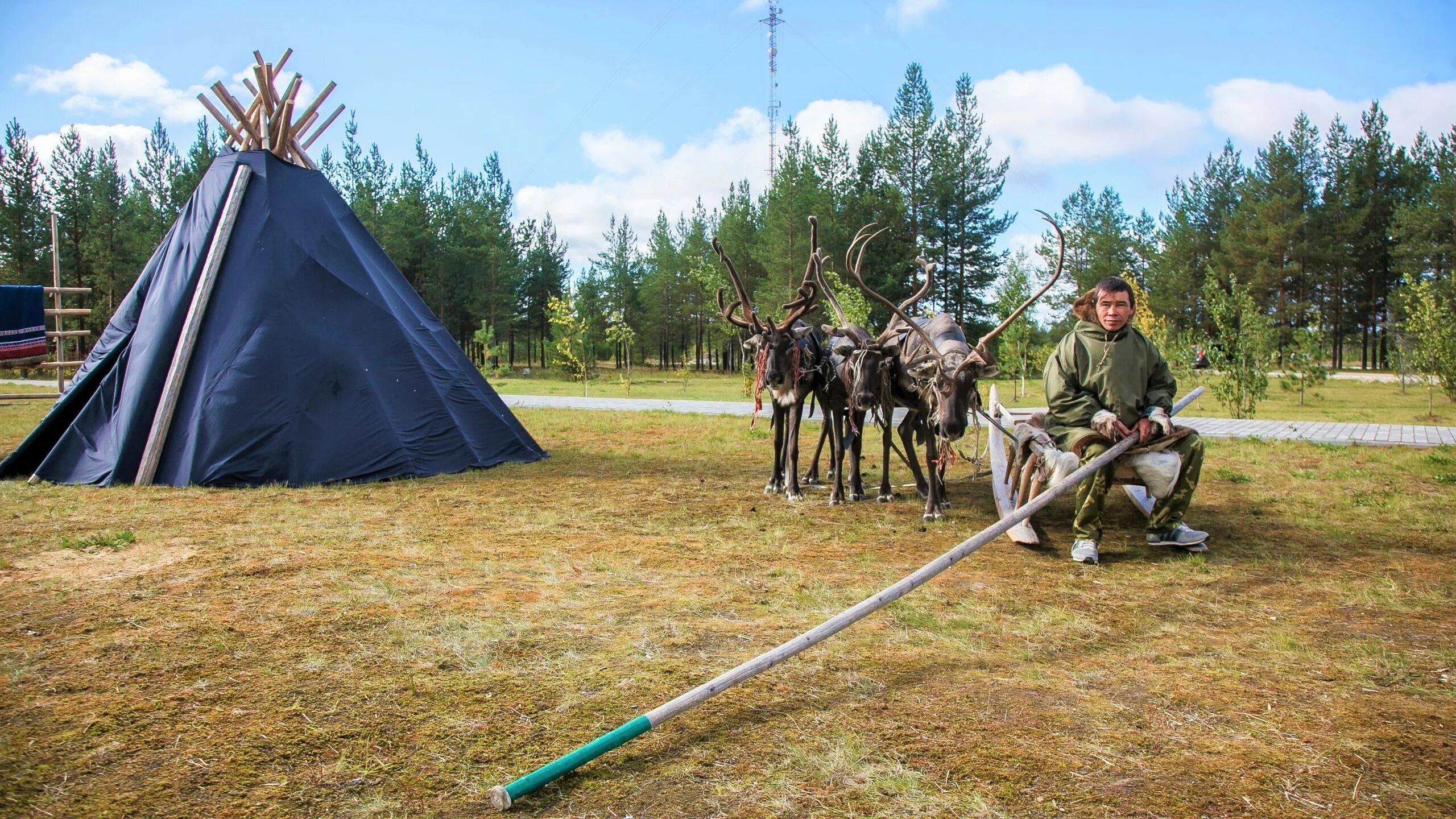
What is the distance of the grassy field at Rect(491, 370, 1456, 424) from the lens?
52.0 ft

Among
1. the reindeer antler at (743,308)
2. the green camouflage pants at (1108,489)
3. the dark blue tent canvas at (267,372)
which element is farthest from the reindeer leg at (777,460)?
the dark blue tent canvas at (267,372)

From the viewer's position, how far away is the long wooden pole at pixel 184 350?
25.7 feet

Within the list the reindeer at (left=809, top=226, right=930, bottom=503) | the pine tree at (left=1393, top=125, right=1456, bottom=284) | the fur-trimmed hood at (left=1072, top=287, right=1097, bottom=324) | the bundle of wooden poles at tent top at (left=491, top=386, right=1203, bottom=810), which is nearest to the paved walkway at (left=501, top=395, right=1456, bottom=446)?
the reindeer at (left=809, top=226, right=930, bottom=503)

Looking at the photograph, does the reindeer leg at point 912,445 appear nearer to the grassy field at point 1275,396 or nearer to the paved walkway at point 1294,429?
the paved walkway at point 1294,429

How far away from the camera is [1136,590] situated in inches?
187

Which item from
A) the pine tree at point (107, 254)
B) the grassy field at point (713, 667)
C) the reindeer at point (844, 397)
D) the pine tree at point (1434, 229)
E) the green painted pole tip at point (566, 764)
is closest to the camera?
the green painted pole tip at point (566, 764)

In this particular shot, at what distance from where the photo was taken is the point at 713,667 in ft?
11.6

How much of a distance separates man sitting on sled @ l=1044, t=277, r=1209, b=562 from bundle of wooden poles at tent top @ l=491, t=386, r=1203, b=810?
2.95 ft

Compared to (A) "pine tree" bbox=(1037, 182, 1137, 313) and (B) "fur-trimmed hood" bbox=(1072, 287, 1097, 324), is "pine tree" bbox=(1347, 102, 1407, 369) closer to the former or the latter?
(A) "pine tree" bbox=(1037, 182, 1137, 313)

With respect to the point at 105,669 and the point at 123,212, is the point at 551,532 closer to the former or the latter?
the point at 105,669

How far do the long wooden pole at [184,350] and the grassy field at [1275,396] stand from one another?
1347 centimetres

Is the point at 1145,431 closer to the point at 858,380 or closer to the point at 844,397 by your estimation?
the point at 858,380

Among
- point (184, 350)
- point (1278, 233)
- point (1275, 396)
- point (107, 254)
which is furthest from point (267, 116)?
point (1278, 233)

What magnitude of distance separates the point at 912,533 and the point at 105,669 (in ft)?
16.2
